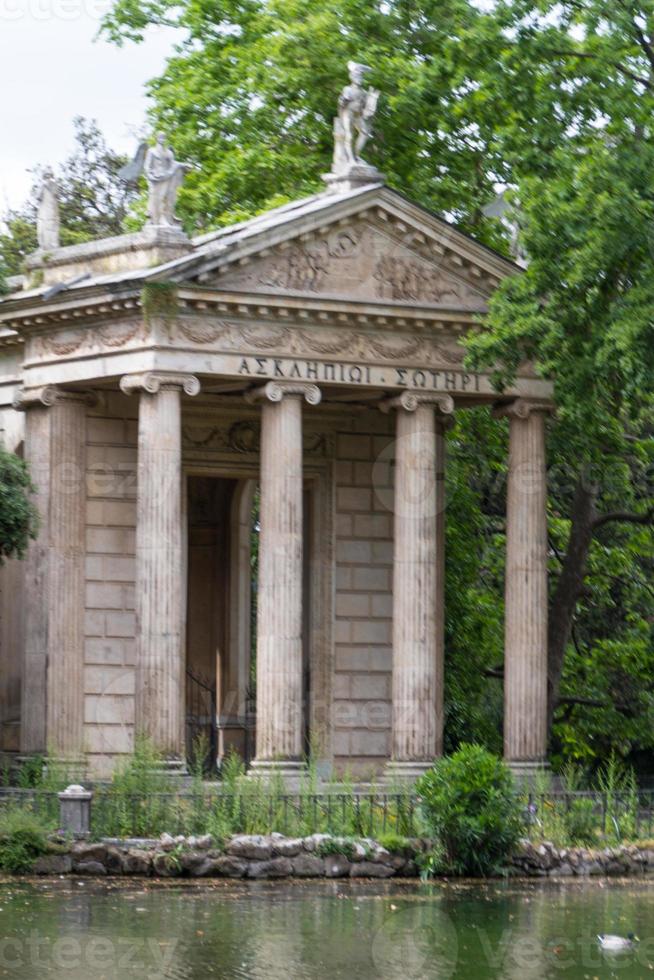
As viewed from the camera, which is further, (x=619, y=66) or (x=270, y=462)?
(x=270, y=462)

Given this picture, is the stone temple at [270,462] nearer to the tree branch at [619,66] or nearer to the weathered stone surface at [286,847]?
the tree branch at [619,66]

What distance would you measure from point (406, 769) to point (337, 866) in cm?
649

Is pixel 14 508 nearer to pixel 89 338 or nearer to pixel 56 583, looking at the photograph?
pixel 56 583

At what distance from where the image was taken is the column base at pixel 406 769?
39875mm

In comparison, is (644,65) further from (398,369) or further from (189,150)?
(189,150)

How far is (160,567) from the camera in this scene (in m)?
38.6

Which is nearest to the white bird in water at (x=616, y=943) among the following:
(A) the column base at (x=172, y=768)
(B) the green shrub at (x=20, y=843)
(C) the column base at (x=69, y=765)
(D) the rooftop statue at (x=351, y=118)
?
(B) the green shrub at (x=20, y=843)

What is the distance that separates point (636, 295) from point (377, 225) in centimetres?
531

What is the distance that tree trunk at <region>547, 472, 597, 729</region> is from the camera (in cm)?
4919

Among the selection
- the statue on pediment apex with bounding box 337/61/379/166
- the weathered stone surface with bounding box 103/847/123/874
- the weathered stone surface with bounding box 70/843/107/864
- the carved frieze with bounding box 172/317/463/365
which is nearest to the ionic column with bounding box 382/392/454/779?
the carved frieze with bounding box 172/317/463/365

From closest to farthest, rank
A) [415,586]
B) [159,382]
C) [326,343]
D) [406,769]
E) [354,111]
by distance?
[159,382]
[406,769]
[326,343]
[415,586]
[354,111]

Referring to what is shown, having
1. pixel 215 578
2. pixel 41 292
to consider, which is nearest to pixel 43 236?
pixel 41 292

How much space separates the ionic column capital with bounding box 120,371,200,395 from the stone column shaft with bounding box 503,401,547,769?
6.52 meters

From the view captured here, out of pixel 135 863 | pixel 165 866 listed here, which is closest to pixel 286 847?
pixel 165 866
